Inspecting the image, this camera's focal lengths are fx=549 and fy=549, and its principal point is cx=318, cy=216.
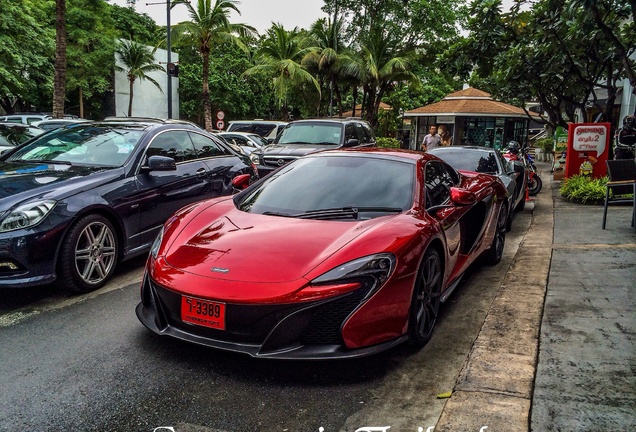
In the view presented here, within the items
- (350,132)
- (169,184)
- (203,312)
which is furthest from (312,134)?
(203,312)

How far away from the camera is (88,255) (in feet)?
16.2

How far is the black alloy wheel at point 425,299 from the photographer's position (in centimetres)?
365

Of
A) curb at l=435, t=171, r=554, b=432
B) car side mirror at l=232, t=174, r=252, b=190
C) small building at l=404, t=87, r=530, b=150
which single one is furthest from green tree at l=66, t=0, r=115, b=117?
curb at l=435, t=171, r=554, b=432

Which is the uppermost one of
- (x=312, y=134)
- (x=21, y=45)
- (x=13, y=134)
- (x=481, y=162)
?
(x=21, y=45)

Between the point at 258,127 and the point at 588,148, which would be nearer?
the point at 588,148

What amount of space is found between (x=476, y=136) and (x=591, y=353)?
28.1 meters

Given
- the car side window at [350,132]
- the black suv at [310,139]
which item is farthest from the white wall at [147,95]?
the car side window at [350,132]

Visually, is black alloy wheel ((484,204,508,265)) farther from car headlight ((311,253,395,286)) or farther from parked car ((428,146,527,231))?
car headlight ((311,253,395,286))

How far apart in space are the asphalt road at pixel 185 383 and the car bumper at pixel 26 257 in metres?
0.28

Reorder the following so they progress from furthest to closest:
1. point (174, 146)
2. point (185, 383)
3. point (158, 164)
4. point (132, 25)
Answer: point (132, 25), point (174, 146), point (158, 164), point (185, 383)

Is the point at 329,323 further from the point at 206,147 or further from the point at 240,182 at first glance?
the point at 206,147

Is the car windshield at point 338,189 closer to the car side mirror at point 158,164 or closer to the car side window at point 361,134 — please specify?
the car side mirror at point 158,164

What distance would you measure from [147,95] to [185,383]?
42813 mm

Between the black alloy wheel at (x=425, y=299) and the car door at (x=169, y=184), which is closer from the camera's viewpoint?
the black alloy wheel at (x=425, y=299)
